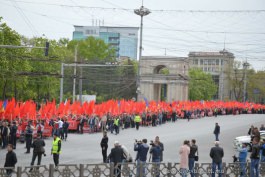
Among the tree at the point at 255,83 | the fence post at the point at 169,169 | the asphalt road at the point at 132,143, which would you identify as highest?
the tree at the point at 255,83

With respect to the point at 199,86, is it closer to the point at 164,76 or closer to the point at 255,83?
the point at 255,83

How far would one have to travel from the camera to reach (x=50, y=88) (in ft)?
244

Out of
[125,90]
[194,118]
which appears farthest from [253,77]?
[194,118]

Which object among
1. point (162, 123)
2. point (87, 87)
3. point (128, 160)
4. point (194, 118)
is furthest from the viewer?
point (87, 87)

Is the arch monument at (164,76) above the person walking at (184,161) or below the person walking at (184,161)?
above

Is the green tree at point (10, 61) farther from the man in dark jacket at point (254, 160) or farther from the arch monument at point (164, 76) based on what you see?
the arch monument at point (164, 76)

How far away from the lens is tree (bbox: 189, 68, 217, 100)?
120312 millimetres

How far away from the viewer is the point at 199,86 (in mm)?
121875

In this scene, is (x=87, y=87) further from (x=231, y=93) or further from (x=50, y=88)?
(x=231, y=93)

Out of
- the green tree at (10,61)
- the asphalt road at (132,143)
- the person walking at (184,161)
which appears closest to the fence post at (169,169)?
the person walking at (184,161)

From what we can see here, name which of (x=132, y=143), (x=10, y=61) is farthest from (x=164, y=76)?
(x=132, y=143)

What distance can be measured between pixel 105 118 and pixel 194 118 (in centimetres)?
2680

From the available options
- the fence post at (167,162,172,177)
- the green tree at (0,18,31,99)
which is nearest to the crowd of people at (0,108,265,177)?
the fence post at (167,162,172,177)

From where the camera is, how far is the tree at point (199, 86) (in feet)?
395
